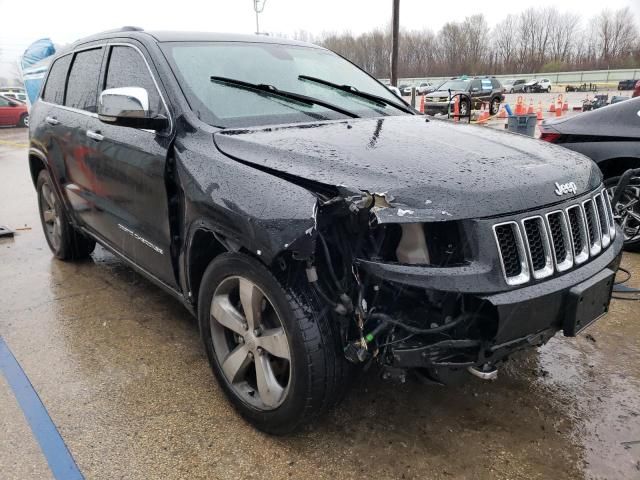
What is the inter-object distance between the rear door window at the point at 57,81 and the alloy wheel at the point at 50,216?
818mm

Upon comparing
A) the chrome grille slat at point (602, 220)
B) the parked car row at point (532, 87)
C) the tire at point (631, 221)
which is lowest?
the tire at point (631, 221)

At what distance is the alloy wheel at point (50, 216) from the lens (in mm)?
4820

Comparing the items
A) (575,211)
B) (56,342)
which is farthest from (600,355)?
(56,342)

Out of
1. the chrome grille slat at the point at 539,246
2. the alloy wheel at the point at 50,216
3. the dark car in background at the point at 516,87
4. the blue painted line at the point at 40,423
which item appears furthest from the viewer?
the dark car in background at the point at 516,87

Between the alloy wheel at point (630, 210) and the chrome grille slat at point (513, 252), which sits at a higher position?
the chrome grille slat at point (513, 252)

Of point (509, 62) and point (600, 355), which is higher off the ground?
point (509, 62)

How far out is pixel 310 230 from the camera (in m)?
1.94

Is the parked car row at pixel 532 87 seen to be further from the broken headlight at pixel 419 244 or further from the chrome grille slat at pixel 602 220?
the broken headlight at pixel 419 244

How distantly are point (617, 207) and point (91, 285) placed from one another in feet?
15.2

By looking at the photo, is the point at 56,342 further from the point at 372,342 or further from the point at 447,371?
the point at 447,371

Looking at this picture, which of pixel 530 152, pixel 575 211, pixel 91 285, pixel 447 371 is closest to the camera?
pixel 447 371

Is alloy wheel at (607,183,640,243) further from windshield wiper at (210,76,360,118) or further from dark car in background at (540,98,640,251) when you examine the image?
windshield wiper at (210,76,360,118)

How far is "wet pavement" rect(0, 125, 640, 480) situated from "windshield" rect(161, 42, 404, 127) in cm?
147

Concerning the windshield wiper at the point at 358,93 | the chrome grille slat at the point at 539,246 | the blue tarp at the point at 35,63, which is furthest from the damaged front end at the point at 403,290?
the blue tarp at the point at 35,63
